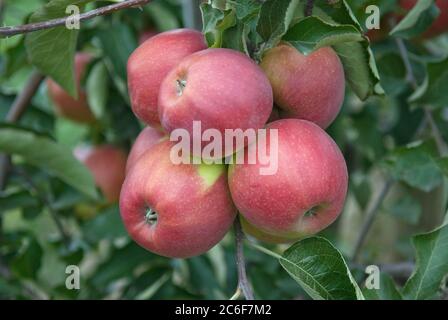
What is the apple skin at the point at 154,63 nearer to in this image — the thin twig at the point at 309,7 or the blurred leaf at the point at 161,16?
the thin twig at the point at 309,7

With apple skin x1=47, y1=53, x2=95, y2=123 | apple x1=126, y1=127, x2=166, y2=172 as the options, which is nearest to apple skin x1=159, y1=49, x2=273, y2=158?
apple x1=126, y1=127, x2=166, y2=172

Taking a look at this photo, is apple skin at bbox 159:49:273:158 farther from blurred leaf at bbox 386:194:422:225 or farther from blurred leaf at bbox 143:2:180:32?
blurred leaf at bbox 386:194:422:225

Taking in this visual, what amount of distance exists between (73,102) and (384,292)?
88 centimetres

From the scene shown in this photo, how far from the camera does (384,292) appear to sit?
0.97 metres

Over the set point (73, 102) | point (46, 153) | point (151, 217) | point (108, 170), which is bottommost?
point (108, 170)

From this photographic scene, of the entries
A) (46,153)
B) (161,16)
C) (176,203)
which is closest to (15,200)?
(46,153)

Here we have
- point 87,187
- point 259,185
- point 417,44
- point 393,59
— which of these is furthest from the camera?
point 417,44

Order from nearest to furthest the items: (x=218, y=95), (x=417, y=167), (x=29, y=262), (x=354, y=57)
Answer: (x=218, y=95)
(x=354, y=57)
(x=417, y=167)
(x=29, y=262)

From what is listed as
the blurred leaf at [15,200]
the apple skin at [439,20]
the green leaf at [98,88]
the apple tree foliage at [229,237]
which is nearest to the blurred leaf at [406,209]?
the apple tree foliage at [229,237]

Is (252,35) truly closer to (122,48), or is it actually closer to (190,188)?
(190,188)

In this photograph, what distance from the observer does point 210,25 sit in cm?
77

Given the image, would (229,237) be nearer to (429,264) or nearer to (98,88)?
(98,88)
